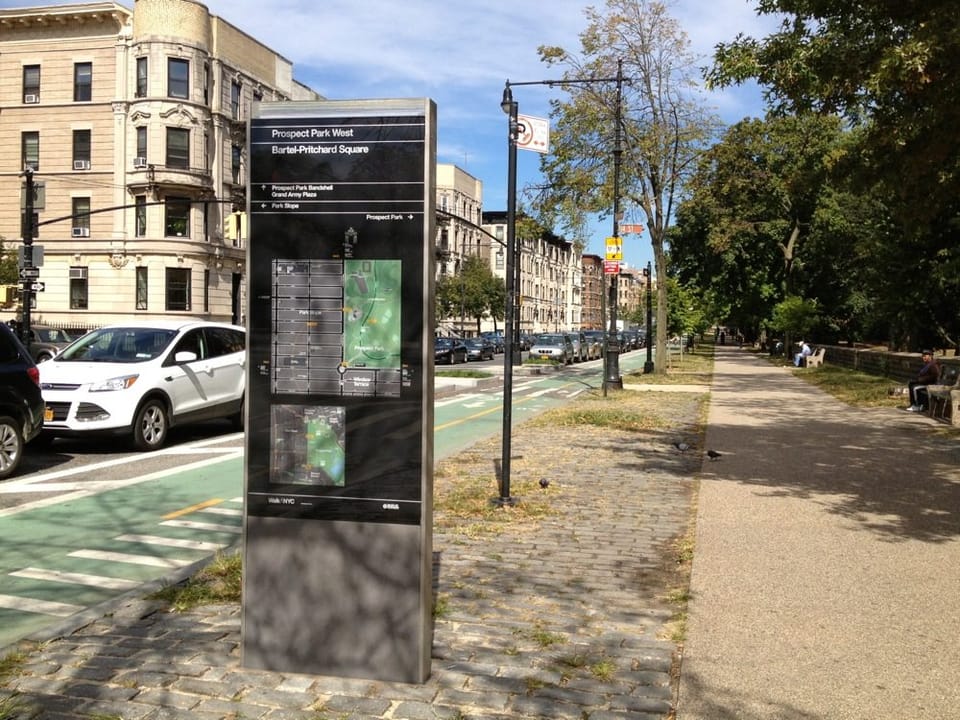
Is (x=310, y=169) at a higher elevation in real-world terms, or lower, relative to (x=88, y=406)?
higher

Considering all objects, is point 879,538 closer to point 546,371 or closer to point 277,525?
point 277,525

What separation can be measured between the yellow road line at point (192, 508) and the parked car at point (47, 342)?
2291 cm

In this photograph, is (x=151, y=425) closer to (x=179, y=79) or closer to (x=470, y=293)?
(x=179, y=79)

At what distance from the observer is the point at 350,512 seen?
13.8 ft

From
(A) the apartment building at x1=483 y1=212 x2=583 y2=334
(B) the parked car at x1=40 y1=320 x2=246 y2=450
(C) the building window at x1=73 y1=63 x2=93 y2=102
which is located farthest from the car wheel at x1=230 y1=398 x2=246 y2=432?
(A) the apartment building at x1=483 y1=212 x2=583 y2=334

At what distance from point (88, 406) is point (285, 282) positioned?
844cm

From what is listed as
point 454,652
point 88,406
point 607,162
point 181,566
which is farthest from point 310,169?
point 607,162

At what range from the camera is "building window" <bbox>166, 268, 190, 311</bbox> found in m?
46.2

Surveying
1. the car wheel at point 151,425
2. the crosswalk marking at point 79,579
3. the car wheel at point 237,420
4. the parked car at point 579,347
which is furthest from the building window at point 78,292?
the crosswalk marking at point 79,579

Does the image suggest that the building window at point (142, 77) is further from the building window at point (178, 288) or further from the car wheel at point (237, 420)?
the car wheel at point (237, 420)

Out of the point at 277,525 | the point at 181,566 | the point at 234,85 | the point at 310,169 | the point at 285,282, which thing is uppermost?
the point at 234,85

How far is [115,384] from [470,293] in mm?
66131

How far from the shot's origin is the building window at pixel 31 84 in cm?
4716

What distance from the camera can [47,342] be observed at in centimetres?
3231
